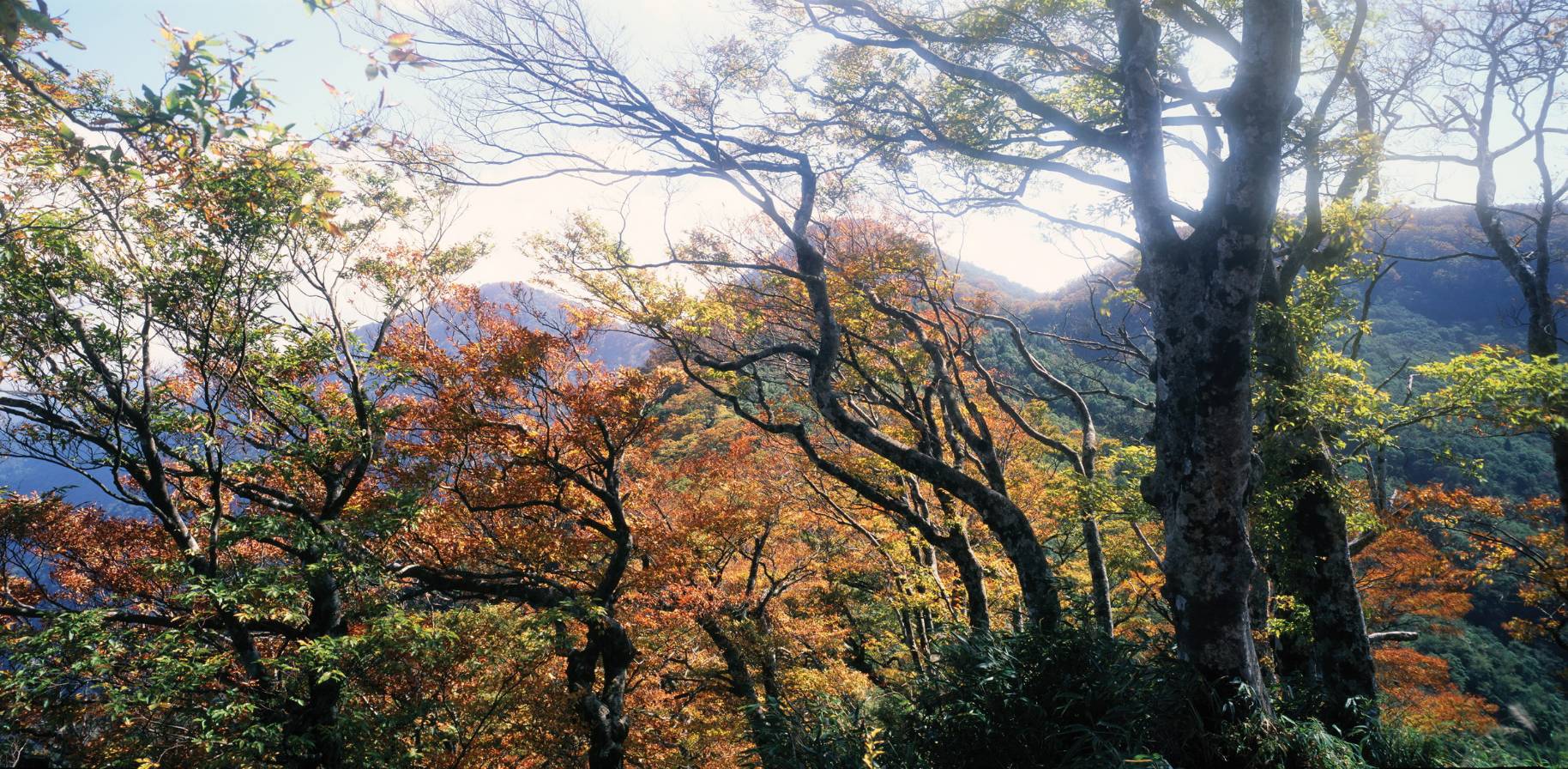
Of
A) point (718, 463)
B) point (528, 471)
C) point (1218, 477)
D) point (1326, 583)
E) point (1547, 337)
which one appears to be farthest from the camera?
point (718, 463)

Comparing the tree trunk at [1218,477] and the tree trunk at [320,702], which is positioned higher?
the tree trunk at [1218,477]

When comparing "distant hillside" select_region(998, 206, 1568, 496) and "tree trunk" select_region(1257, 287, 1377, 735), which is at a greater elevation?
"distant hillside" select_region(998, 206, 1568, 496)

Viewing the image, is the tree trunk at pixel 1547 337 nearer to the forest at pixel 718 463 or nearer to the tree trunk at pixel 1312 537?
the forest at pixel 718 463

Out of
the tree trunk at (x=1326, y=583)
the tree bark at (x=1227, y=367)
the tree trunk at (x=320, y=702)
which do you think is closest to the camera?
the tree bark at (x=1227, y=367)

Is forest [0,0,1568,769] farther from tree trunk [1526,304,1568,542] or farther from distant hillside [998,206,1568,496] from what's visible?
distant hillside [998,206,1568,496]

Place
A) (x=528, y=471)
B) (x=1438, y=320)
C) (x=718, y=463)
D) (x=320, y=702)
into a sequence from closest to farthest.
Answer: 1. (x=320, y=702)
2. (x=528, y=471)
3. (x=718, y=463)
4. (x=1438, y=320)

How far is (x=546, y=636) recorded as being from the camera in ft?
27.3

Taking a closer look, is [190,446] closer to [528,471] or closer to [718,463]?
[528,471]

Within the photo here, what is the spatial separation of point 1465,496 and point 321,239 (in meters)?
17.0

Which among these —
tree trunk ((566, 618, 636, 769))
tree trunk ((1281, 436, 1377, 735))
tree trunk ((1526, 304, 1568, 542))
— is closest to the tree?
tree trunk ((566, 618, 636, 769))

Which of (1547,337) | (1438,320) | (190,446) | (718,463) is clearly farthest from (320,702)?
(1438,320)

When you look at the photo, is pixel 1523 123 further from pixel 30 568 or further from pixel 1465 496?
pixel 30 568

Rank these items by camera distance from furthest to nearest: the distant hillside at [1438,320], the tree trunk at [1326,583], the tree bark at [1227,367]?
the distant hillside at [1438,320] < the tree trunk at [1326,583] < the tree bark at [1227,367]

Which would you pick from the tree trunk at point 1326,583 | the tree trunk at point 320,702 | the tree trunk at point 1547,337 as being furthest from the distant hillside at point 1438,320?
the tree trunk at point 320,702
